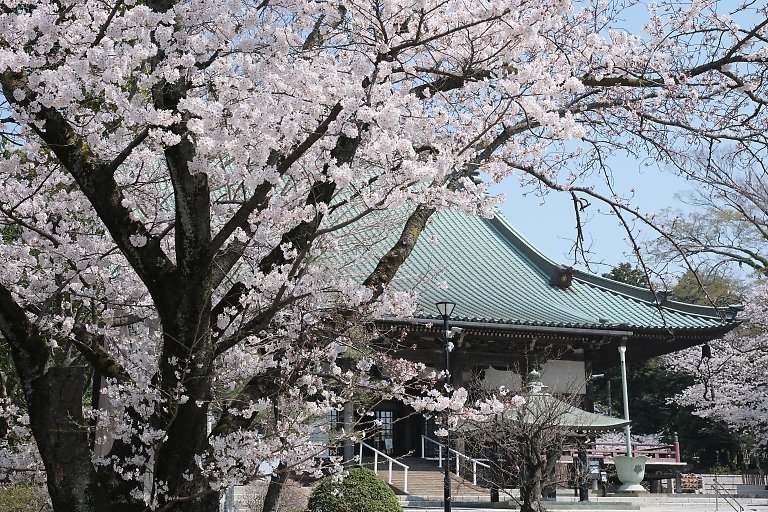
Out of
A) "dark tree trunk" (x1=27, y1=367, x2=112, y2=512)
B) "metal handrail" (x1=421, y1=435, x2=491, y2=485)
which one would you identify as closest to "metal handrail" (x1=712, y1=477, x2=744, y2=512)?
"metal handrail" (x1=421, y1=435, x2=491, y2=485)

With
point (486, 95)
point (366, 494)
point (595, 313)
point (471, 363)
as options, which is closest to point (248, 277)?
point (486, 95)

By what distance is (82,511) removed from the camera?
4.82 meters

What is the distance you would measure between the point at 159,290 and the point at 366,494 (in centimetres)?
597

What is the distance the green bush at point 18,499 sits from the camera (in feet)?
28.0

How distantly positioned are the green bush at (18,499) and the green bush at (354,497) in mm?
3040

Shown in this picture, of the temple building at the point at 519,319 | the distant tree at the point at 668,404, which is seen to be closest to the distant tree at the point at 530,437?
the temple building at the point at 519,319

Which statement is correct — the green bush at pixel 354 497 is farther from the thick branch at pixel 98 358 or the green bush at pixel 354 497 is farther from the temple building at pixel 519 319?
the temple building at pixel 519 319

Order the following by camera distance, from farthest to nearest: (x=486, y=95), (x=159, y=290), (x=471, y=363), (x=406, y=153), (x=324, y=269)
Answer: (x=471, y=363) → (x=486, y=95) → (x=324, y=269) → (x=406, y=153) → (x=159, y=290)

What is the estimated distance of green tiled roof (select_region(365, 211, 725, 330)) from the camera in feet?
64.5

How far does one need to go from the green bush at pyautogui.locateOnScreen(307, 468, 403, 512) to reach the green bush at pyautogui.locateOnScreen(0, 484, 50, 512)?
3.04 metres

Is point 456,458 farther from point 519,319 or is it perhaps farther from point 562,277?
A: point 562,277

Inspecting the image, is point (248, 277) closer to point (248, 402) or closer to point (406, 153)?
point (248, 402)

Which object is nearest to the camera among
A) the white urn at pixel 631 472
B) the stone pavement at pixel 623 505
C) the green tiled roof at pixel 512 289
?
the stone pavement at pixel 623 505

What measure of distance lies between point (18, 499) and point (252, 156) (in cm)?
628
